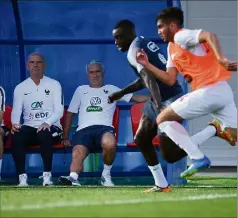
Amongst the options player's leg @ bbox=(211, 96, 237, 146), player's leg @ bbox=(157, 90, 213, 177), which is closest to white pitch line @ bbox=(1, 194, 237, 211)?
player's leg @ bbox=(157, 90, 213, 177)

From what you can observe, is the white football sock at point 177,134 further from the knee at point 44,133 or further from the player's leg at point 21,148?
the player's leg at point 21,148

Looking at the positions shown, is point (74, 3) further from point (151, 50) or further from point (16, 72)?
point (151, 50)

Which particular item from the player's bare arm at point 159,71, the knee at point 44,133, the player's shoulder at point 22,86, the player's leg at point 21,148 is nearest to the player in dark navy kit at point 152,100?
the player's bare arm at point 159,71

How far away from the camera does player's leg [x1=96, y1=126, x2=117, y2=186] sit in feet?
40.0

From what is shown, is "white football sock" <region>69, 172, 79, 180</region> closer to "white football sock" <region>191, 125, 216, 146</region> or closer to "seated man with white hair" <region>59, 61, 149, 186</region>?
"seated man with white hair" <region>59, 61, 149, 186</region>

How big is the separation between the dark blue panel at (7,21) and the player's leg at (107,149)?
1958 mm

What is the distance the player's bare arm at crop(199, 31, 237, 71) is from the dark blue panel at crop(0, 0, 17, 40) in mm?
4339

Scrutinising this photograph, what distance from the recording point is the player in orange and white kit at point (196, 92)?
31.8 feet

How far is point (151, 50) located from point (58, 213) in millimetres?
3235

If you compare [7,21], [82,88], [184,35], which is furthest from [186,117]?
[7,21]

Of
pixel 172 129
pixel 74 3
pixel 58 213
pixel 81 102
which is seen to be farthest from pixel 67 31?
pixel 58 213

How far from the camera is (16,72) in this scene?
13.4 meters

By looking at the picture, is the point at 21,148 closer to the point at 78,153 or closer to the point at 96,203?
the point at 78,153

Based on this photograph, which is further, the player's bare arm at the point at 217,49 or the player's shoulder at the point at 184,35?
the player's shoulder at the point at 184,35
